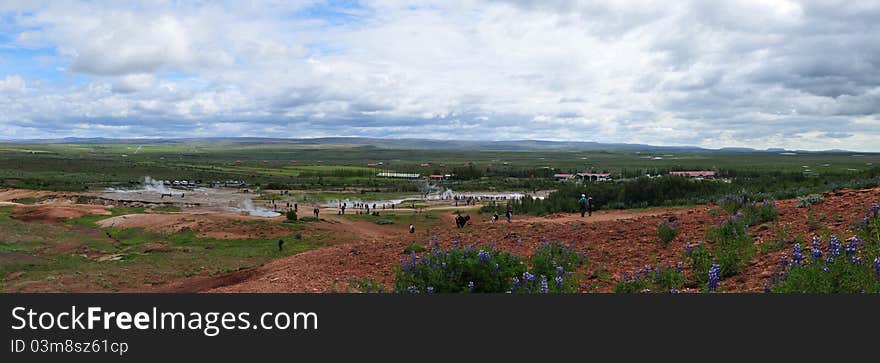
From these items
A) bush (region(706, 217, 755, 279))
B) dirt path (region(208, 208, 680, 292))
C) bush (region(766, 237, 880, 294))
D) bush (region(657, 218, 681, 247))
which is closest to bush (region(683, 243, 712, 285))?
bush (region(706, 217, 755, 279))

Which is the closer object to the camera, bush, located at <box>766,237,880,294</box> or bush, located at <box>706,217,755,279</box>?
bush, located at <box>766,237,880,294</box>

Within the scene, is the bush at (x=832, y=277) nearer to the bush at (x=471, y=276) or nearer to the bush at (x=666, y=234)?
the bush at (x=471, y=276)

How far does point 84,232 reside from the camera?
1374 inches

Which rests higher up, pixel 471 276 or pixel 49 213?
pixel 471 276

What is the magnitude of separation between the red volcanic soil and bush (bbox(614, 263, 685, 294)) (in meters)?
0.41

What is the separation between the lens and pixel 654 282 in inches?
278

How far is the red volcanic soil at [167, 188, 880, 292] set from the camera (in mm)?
8125

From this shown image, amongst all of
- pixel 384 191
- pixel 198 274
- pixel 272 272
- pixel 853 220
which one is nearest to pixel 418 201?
pixel 384 191

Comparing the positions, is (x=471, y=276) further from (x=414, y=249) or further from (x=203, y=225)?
(x=203, y=225)

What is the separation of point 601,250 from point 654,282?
298cm

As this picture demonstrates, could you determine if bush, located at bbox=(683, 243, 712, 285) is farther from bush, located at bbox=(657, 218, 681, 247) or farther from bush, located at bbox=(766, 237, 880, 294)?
bush, located at bbox=(657, 218, 681, 247)

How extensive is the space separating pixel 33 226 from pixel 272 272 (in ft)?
96.7

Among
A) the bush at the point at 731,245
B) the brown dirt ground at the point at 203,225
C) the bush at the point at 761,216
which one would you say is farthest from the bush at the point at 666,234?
the brown dirt ground at the point at 203,225

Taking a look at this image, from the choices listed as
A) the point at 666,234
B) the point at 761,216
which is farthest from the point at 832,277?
the point at 761,216
